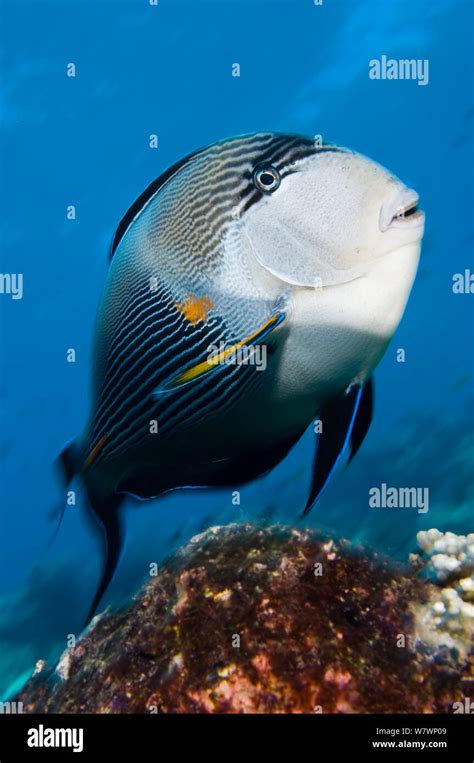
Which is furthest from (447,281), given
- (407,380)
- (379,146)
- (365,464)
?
(365,464)

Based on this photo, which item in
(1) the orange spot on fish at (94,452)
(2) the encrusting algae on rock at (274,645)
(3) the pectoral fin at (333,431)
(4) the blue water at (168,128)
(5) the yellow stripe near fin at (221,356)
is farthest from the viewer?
(4) the blue water at (168,128)

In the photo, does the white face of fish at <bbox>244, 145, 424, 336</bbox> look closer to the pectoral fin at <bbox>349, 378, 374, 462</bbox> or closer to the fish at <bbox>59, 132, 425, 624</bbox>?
the fish at <bbox>59, 132, 425, 624</bbox>

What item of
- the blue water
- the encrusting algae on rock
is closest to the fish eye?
the encrusting algae on rock

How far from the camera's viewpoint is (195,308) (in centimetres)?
149

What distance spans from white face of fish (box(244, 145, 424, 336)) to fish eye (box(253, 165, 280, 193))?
2 cm

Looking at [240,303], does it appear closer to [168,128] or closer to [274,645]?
[274,645]

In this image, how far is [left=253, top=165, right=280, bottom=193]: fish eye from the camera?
145 cm

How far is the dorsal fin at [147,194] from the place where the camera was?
163 cm

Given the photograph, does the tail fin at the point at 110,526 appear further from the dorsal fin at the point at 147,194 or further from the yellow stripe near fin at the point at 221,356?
the dorsal fin at the point at 147,194

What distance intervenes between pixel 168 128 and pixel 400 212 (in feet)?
52.0

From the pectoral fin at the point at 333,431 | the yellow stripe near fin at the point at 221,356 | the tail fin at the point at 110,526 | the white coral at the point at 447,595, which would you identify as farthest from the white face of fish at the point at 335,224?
the white coral at the point at 447,595

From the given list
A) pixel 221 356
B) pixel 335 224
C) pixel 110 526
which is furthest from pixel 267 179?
pixel 110 526

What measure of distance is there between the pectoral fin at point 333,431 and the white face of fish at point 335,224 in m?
0.49
